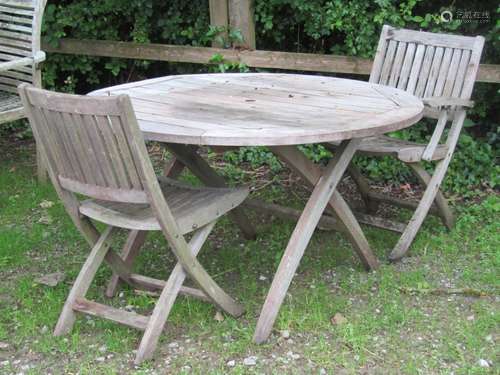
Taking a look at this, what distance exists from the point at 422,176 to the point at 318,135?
1.28 meters

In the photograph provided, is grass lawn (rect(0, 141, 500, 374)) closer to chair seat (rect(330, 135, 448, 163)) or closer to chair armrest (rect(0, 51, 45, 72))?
chair seat (rect(330, 135, 448, 163))

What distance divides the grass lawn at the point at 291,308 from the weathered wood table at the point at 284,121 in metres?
0.20

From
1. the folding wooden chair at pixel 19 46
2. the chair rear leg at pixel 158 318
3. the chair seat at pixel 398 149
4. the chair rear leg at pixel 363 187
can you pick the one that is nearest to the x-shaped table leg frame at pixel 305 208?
the chair rear leg at pixel 158 318

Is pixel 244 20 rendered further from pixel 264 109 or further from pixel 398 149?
pixel 264 109

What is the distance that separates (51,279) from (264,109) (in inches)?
57.8

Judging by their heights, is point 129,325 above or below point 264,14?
below

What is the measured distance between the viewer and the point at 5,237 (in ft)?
14.1

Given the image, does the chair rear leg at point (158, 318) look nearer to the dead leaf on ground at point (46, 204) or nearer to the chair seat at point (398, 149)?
the chair seat at point (398, 149)

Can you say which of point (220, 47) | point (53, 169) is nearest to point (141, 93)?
point (53, 169)

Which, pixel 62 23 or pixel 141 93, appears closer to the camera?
pixel 141 93

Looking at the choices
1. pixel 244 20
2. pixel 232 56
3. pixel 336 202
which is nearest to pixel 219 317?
pixel 336 202

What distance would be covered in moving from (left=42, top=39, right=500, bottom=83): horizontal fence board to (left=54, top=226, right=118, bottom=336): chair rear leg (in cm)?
260

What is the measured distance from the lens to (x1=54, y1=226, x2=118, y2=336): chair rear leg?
125 inches

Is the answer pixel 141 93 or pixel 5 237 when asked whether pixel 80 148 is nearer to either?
pixel 141 93
